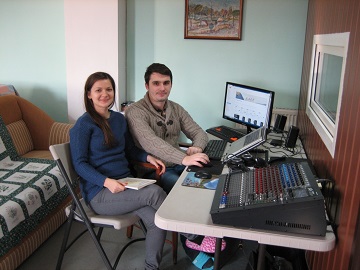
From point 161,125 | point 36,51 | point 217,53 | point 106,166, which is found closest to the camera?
point 106,166

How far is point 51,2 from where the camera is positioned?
360cm

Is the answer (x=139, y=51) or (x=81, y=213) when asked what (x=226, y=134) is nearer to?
(x=81, y=213)

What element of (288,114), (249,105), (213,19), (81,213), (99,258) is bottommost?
(99,258)

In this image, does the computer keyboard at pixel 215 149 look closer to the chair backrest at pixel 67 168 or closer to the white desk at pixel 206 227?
the white desk at pixel 206 227

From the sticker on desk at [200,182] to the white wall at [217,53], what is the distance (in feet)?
6.01

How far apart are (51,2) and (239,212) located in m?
3.15

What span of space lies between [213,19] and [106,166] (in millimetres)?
1901

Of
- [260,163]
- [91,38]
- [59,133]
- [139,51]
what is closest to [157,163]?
[260,163]

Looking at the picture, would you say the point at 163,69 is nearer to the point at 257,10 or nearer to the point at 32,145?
the point at 257,10

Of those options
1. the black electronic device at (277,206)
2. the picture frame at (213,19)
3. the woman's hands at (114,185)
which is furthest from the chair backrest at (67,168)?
the picture frame at (213,19)

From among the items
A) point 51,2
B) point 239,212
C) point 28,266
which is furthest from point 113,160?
point 51,2

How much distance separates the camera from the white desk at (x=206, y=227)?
4.20 ft

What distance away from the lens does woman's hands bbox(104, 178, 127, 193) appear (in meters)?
1.92

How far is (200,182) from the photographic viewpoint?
5.82 feet
